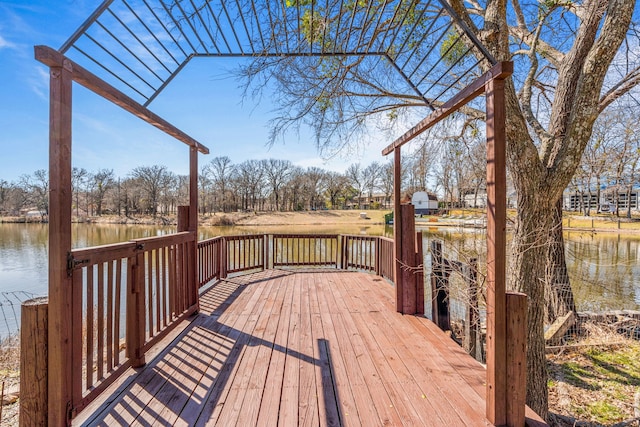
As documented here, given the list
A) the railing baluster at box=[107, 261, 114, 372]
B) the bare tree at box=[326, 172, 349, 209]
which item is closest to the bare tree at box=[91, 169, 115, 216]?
the bare tree at box=[326, 172, 349, 209]

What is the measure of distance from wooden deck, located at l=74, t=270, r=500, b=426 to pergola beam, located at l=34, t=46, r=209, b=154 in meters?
1.95

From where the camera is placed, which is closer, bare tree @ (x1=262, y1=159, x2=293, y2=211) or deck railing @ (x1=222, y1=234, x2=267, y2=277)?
deck railing @ (x1=222, y1=234, x2=267, y2=277)

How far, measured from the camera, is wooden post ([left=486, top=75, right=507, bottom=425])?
1.66m

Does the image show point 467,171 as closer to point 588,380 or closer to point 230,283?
point 588,380

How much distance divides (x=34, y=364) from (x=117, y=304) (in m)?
0.59

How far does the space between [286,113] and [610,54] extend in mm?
3744

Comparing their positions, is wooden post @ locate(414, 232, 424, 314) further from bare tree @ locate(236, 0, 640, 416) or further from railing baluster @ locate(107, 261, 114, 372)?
railing baluster @ locate(107, 261, 114, 372)

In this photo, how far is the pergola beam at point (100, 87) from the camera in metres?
1.45

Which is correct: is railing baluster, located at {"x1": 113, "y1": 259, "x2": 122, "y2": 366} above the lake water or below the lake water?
above

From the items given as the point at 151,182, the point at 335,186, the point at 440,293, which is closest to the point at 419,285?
the point at 440,293

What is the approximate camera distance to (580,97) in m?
3.21

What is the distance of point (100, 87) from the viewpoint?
1.79m

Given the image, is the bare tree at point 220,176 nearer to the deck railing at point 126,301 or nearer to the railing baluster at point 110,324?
the deck railing at point 126,301

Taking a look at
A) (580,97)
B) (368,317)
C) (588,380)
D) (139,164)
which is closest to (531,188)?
(580,97)
